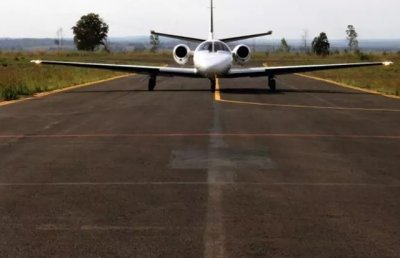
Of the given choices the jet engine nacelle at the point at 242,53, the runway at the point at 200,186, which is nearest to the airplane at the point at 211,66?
the jet engine nacelle at the point at 242,53

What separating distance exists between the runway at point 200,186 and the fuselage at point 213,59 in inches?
344

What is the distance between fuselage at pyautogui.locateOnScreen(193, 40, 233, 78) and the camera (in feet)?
81.5

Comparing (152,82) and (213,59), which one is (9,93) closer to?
(152,82)

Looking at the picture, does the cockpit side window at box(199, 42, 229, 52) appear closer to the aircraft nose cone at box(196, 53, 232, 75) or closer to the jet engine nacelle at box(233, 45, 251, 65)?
the aircraft nose cone at box(196, 53, 232, 75)

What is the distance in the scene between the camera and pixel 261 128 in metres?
14.1

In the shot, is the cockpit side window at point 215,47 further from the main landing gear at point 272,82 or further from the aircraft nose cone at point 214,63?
the main landing gear at point 272,82

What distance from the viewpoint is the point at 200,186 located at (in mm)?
8000

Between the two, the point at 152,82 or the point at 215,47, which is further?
the point at 152,82

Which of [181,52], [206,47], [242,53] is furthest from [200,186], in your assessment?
[181,52]

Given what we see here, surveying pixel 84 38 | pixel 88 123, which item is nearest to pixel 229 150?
pixel 88 123

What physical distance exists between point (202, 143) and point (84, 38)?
418 ft

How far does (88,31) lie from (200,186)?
5172 inches

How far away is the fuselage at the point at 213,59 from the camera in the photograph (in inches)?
978

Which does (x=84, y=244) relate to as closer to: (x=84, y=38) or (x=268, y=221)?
(x=268, y=221)
